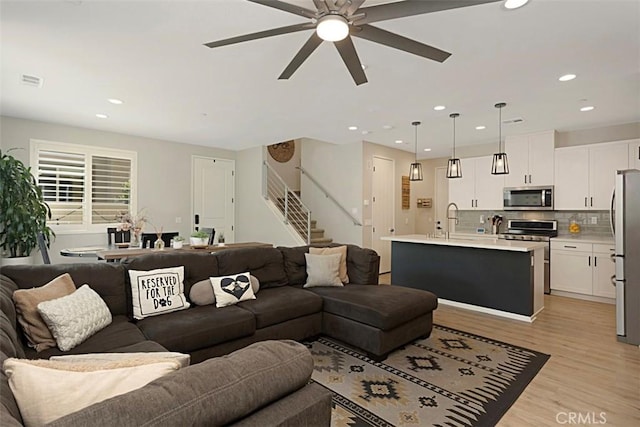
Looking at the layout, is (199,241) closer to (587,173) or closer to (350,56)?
(350,56)

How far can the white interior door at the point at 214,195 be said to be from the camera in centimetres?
692

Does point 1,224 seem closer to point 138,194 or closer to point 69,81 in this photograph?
point 138,194

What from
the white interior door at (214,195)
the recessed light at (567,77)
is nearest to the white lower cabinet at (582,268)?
the recessed light at (567,77)

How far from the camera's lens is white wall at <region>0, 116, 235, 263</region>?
200 inches

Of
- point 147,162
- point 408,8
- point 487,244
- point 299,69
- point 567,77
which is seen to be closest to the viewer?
point 408,8

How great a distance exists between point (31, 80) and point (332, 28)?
3.52 meters

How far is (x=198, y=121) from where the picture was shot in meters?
5.11

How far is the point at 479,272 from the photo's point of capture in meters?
4.45

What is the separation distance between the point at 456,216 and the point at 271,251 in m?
4.94

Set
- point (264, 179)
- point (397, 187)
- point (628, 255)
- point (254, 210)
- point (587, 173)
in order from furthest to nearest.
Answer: point (397, 187)
point (254, 210)
point (264, 179)
point (587, 173)
point (628, 255)

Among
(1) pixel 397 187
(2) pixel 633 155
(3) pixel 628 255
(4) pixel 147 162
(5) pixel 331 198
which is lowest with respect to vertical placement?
(3) pixel 628 255

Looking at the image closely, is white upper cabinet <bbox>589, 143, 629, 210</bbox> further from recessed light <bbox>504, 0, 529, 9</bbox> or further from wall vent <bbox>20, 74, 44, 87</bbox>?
wall vent <bbox>20, 74, 44, 87</bbox>

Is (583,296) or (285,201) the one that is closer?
(583,296)

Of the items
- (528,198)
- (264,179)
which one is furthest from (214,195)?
(528,198)
